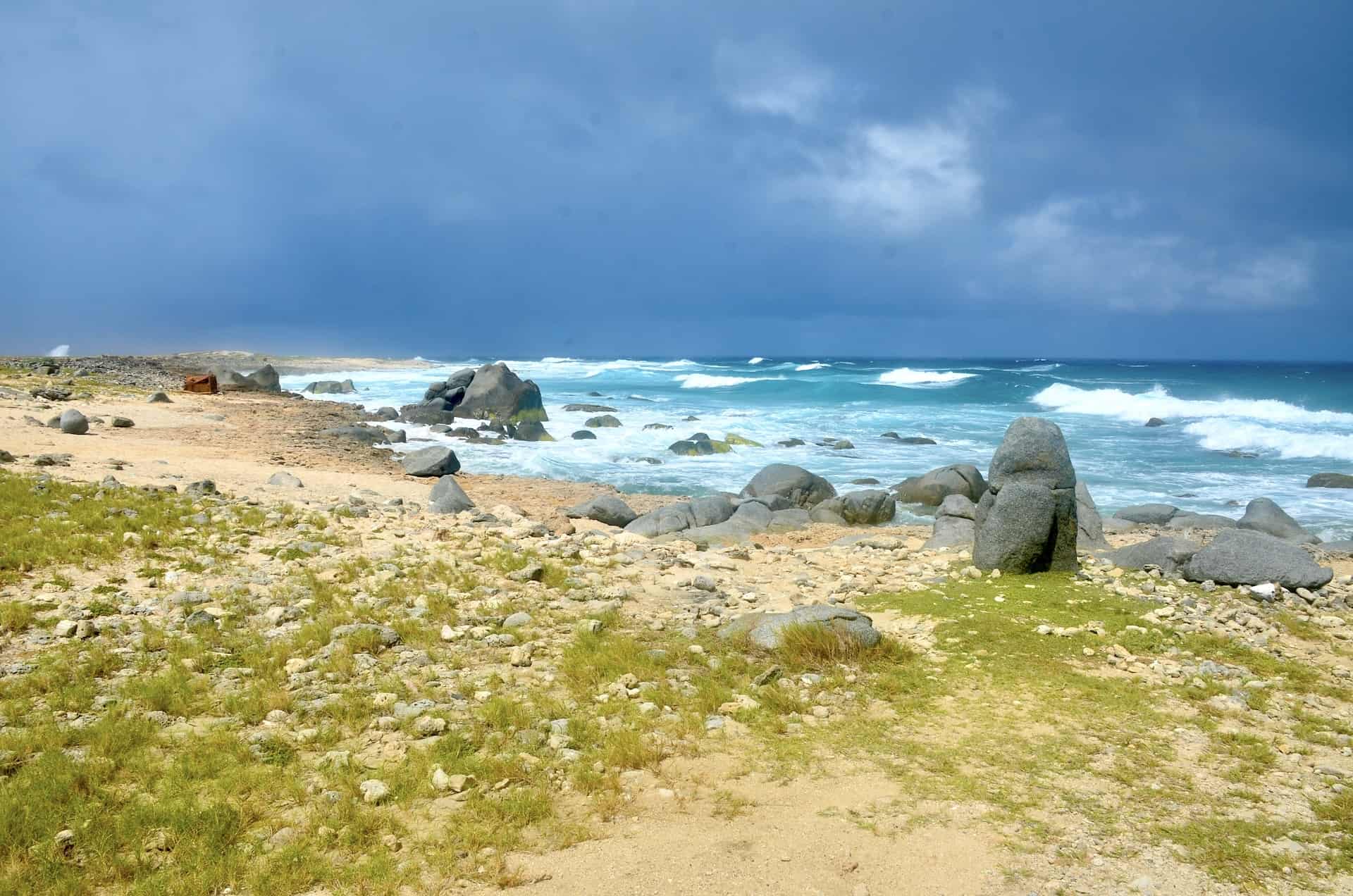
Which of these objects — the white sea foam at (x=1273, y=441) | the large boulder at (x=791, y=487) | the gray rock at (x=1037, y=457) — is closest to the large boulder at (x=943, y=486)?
the large boulder at (x=791, y=487)

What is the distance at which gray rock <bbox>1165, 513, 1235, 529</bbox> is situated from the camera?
705 inches

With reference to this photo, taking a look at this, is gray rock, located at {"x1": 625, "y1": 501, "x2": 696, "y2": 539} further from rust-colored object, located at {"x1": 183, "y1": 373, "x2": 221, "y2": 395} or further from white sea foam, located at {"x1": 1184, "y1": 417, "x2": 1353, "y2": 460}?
rust-colored object, located at {"x1": 183, "y1": 373, "x2": 221, "y2": 395}

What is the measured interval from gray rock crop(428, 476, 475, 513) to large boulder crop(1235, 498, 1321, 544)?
17138 millimetres

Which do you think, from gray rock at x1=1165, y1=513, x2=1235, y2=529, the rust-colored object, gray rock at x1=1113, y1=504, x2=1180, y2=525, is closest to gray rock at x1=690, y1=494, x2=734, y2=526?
gray rock at x1=1113, y1=504, x2=1180, y2=525

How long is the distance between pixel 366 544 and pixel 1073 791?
9.07m

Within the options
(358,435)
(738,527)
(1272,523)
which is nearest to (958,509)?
(738,527)

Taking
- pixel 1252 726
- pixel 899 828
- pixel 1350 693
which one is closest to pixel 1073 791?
pixel 899 828

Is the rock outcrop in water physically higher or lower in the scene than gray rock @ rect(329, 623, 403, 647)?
higher

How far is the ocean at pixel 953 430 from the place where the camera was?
80.0 ft

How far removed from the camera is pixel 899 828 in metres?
4.66

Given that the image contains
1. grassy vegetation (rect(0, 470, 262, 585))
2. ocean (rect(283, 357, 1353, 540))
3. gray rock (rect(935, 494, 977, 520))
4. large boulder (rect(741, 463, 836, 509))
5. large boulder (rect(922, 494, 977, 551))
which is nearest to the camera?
grassy vegetation (rect(0, 470, 262, 585))

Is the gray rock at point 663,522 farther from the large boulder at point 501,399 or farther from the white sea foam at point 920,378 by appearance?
the white sea foam at point 920,378

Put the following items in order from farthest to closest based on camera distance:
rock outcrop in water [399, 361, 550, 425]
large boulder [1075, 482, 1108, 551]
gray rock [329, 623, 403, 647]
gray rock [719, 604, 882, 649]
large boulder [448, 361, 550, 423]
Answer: large boulder [448, 361, 550, 423] < rock outcrop in water [399, 361, 550, 425] < large boulder [1075, 482, 1108, 551] < gray rock [719, 604, 882, 649] < gray rock [329, 623, 403, 647]

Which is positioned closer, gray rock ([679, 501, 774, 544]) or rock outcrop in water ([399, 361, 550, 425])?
gray rock ([679, 501, 774, 544])
